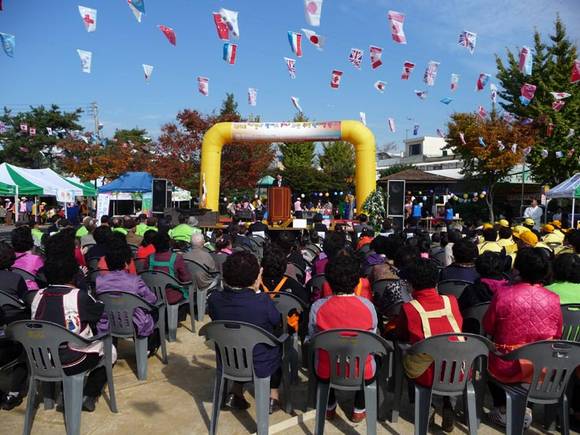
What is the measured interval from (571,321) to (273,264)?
2140 mm

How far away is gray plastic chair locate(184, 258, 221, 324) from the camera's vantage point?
5.38 m

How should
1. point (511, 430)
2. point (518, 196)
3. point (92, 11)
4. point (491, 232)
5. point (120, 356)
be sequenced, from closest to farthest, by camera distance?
point (511, 430), point (120, 356), point (491, 232), point (92, 11), point (518, 196)

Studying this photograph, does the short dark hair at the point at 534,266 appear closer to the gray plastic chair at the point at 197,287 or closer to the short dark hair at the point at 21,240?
the gray plastic chair at the point at 197,287

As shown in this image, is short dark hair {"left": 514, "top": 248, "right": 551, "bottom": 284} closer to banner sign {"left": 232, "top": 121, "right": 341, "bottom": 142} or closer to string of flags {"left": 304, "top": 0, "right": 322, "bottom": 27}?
string of flags {"left": 304, "top": 0, "right": 322, "bottom": 27}

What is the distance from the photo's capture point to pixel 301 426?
3.10 meters

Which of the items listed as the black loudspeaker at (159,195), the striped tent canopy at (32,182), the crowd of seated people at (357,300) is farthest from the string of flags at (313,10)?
the striped tent canopy at (32,182)

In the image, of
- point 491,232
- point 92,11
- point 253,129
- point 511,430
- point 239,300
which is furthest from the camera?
point 253,129

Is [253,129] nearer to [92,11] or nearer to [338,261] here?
[92,11]

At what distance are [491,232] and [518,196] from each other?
72.5ft

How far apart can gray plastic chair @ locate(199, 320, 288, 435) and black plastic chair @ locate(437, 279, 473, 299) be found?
5.87 ft

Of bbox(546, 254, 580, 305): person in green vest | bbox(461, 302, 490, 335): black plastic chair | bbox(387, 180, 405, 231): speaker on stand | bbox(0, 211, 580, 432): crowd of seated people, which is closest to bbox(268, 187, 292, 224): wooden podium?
bbox(387, 180, 405, 231): speaker on stand

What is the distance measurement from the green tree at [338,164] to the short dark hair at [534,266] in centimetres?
3141

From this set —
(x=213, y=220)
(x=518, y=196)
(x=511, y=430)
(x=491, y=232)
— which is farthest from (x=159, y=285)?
(x=518, y=196)

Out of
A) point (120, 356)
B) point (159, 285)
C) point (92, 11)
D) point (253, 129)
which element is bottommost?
point (120, 356)
